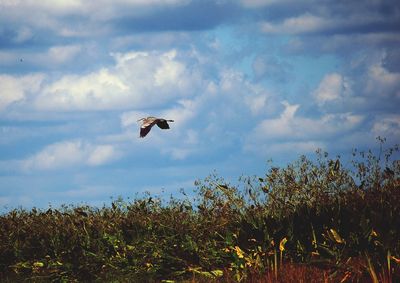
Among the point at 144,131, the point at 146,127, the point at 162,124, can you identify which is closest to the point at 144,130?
the point at 144,131

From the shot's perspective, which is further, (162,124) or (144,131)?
→ (162,124)

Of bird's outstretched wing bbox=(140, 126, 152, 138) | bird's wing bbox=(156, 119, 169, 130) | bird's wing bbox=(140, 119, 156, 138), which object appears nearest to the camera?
bird's outstretched wing bbox=(140, 126, 152, 138)

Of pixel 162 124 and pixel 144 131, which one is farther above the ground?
pixel 162 124

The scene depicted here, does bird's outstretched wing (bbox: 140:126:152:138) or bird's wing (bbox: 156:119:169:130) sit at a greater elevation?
bird's wing (bbox: 156:119:169:130)

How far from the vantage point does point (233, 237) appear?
1105 centimetres

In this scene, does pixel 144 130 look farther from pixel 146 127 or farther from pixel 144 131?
pixel 146 127

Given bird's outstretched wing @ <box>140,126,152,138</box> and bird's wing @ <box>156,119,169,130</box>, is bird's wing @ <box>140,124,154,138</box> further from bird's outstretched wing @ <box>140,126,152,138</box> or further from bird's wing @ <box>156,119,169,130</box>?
bird's wing @ <box>156,119,169,130</box>

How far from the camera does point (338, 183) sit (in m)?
13.5

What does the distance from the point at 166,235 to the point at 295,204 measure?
266cm

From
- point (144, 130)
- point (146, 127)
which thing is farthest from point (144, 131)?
point (146, 127)

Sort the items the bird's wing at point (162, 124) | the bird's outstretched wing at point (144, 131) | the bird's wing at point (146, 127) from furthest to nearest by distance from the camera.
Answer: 1. the bird's wing at point (162, 124)
2. the bird's wing at point (146, 127)
3. the bird's outstretched wing at point (144, 131)

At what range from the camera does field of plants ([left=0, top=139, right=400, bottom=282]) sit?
364 inches

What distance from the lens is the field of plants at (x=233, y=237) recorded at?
925 centimetres

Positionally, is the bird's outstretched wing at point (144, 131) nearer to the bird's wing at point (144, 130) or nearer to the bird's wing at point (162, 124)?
the bird's wing at point (144, 130)
